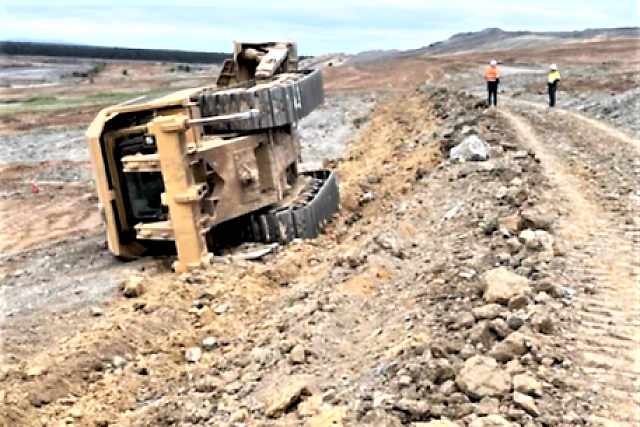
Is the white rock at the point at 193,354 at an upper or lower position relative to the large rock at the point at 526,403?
lower

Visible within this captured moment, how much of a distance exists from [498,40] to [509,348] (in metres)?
50.5

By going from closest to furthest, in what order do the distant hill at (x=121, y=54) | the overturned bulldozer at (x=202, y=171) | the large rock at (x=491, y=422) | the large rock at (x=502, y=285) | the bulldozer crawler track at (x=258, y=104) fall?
1. the large rock at (x=491, y=422)
2. the large rock at (x=502, y=285)
3. the overturned bulldozer at (x=202, y=171)
4. the bulldozer crawler track at (x=258, y=104)
5. the distant hill at (x=121, y=54)

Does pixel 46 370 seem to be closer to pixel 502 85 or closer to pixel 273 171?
pixel 273 171

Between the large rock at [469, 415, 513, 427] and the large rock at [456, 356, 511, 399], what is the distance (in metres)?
0.28

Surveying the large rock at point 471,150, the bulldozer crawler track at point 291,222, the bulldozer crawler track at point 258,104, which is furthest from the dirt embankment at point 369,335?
the bulldozer crawler track at point 258,104

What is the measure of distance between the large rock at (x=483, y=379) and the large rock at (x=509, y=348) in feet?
0.55

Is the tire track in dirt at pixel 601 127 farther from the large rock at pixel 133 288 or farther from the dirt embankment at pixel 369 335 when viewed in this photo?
the large rock at pixel 133 288

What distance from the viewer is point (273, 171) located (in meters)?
8.94

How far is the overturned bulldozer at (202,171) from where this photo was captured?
7.88 metres

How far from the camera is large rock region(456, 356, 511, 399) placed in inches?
163

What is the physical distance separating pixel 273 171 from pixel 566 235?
3366 millimetres

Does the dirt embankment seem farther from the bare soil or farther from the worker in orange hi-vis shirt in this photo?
the worker in orange hi-vis shirt

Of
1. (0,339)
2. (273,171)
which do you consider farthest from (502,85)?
(0,339)

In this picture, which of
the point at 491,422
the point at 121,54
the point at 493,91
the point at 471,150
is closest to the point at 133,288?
the point at 491,422
